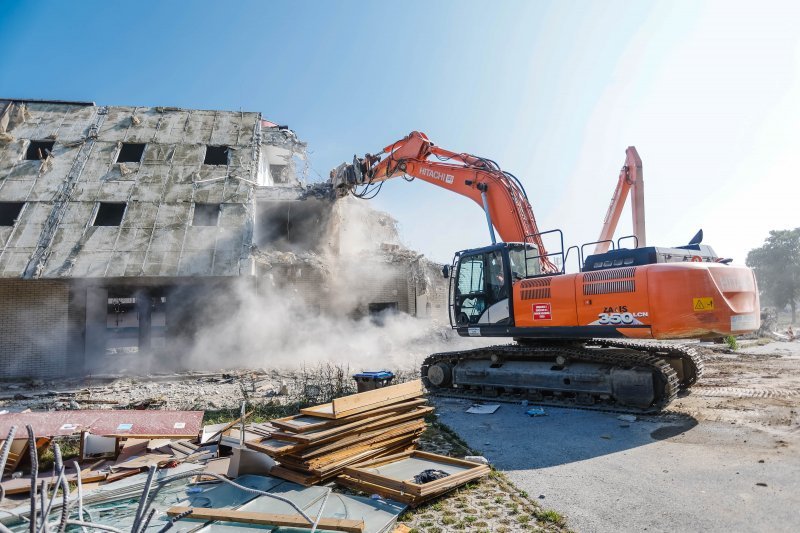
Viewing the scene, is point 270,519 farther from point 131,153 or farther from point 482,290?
point 131,153

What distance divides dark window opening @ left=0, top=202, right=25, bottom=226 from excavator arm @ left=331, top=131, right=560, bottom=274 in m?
9.86

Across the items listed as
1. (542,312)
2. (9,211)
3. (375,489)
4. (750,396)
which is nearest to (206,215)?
(9,211)

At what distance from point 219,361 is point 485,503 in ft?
36.7

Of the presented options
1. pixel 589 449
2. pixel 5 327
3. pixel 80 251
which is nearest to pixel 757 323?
pixel 589 449

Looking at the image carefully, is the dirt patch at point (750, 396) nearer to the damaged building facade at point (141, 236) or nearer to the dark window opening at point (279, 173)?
the damaged building facade at point (141, 236)

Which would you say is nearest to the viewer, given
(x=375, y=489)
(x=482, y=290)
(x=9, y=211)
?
(x=375, y=489)

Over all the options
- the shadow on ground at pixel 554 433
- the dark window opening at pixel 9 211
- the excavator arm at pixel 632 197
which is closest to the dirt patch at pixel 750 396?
the shadow on ground at pixel 554 433

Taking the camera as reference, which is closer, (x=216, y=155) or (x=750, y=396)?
(x=750, y=396)

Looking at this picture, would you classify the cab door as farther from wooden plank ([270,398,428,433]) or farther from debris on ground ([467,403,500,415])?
wooden plank ([270,398,428,433])

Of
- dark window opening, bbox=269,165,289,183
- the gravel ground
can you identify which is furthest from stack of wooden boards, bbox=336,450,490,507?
dark window opening, bbox=269,165,289,183

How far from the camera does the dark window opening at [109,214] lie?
1451 centimetres

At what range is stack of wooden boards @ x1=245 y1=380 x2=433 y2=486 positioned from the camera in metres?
4.96

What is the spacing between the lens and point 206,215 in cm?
1460

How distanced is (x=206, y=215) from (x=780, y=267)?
53711 millimetres
